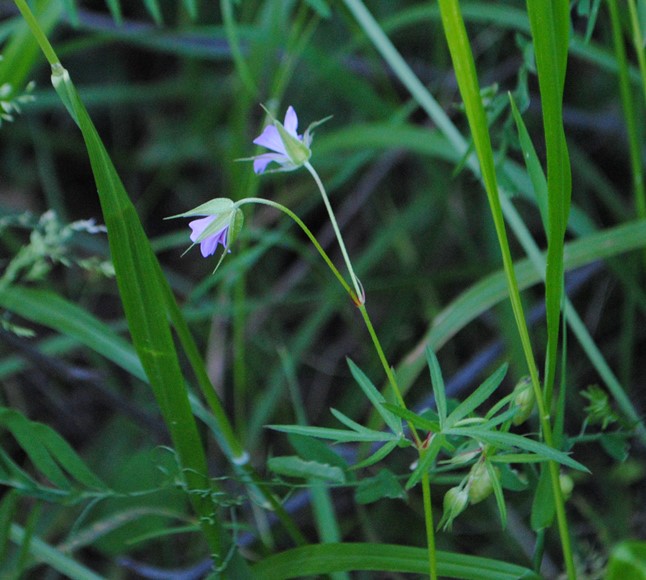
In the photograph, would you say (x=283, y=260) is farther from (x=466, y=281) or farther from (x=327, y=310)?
(x=466, y=281)

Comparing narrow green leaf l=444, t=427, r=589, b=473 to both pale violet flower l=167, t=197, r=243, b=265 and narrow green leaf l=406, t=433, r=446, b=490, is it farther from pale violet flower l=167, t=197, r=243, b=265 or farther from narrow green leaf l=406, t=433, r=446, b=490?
pale violet flower l=167, t=197, r=243, b=265

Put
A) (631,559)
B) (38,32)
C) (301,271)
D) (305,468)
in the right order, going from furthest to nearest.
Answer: (301,271)
(305,468)
(38,32)
(631,559)

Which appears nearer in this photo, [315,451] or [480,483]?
[480,483]

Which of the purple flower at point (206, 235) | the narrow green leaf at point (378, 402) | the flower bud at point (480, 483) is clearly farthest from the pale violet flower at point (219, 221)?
the flower bud at point (480, 483)

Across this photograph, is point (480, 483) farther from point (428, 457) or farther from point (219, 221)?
point (219, 221)

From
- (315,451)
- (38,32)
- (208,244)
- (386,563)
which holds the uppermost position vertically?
(38,32)

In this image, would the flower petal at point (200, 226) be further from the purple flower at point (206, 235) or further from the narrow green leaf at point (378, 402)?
the narrow green leaf at point (378, 402)

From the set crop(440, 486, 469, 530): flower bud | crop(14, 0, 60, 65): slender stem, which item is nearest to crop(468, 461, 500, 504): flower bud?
crop(440, 486, 469, 530): flower bud

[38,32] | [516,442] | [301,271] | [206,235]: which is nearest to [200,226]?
[206,235]

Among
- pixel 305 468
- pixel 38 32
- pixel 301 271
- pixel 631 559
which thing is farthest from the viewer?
pixel 301 271

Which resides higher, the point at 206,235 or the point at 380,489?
the point at 206,235

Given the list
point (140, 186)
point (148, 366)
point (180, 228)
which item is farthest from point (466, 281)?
point (148, 366)
